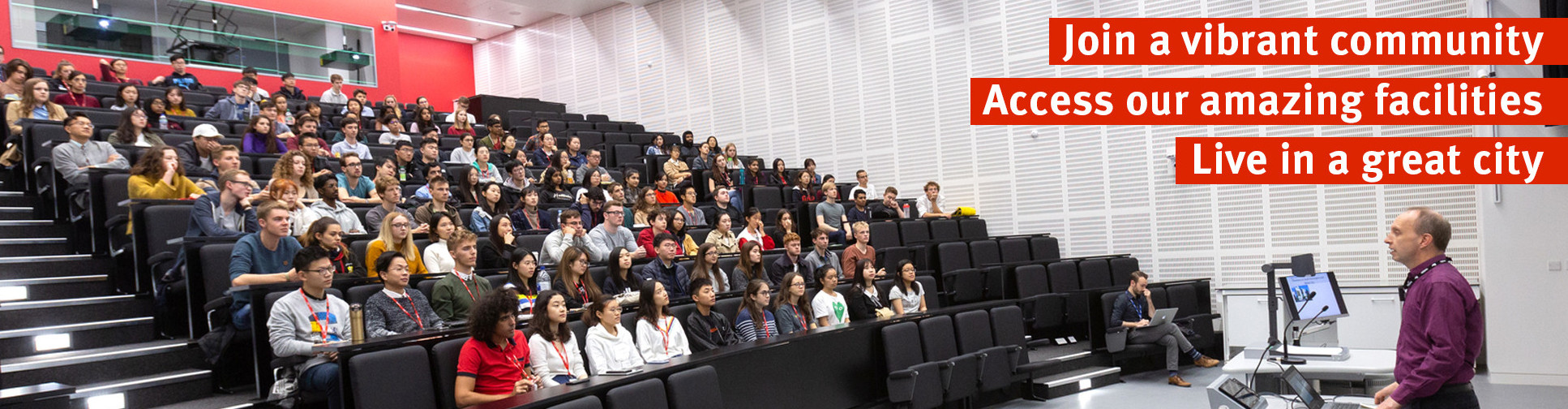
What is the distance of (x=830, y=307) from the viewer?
Result: 592cm

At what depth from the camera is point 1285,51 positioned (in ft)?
27.4

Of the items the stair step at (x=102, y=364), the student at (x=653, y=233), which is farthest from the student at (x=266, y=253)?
the student at (x=653, y=233)

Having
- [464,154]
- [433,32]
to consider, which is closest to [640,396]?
[464,154]

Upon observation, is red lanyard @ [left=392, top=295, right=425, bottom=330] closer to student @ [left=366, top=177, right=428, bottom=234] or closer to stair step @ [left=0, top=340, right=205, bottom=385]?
stair step @ [left=0, top=340, right=205, bottom=385]

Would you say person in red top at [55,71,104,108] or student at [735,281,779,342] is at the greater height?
person in red top at [55,71,104,108]

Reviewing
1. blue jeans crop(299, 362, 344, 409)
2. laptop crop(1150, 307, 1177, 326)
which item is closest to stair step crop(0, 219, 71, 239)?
blue jeans crop(299, 362, 344, 409)

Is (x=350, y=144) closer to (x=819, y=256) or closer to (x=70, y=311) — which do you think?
(x=70, y=311)

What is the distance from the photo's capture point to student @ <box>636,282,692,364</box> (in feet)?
14.7

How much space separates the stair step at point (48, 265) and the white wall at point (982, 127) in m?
7.21

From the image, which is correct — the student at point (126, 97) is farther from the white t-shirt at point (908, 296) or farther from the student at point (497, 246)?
the white t-shirt at point (908, 296)

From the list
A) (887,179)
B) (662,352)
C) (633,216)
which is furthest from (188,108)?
(887,179)

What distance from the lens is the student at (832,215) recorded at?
28.4 feet

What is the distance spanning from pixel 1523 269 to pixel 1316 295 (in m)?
2.68

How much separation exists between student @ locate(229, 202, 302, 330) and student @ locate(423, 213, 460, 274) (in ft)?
2.23
